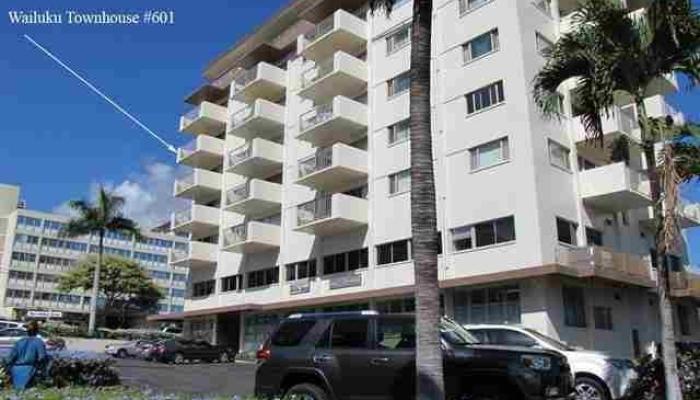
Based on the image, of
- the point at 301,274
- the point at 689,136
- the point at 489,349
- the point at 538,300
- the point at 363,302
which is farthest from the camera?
the point at 301,274

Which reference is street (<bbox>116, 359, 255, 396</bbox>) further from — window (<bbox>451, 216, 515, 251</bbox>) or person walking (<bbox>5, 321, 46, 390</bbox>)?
window (<bbox>451, 216, 515, 251</bbox>)

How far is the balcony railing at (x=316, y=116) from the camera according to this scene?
35500mm

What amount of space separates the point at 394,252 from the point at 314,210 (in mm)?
6103

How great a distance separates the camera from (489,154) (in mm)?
28141

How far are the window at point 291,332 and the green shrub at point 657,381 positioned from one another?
→ 7.64 metres

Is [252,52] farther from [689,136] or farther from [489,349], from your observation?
[489,349]

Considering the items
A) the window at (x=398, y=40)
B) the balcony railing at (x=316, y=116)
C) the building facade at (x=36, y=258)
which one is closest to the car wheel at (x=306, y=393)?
the balcony railing at (x=316, y=116)

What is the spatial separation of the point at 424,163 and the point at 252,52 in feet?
131

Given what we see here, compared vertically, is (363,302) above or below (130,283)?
below

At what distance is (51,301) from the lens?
10306 centimetres

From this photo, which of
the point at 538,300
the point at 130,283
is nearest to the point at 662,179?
the point at 538,300

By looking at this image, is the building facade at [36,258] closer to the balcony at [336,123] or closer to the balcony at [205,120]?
the balcony at [205,120]

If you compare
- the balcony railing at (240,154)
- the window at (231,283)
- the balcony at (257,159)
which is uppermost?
the balcony railing at (240,154)

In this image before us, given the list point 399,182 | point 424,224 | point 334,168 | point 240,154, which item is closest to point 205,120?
point 240,154
